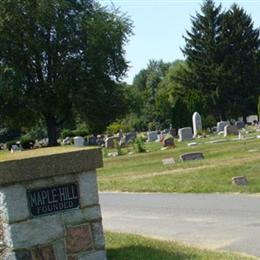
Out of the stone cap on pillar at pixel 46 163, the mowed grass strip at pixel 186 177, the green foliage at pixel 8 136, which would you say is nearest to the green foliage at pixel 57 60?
the mowed grass strip at pixel 186 177

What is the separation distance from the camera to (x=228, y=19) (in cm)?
7112

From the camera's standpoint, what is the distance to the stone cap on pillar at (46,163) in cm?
635

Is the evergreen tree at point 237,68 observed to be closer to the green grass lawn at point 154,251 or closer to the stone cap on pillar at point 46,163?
the green grass lawn at point 154,251

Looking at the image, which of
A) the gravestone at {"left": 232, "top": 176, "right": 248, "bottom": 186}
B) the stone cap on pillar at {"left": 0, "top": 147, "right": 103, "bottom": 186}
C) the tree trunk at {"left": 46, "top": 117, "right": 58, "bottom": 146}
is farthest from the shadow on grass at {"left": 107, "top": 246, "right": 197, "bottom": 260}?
the tree trunk at {"left": 46, "top": 117, "right": 58, "bottom": 146}

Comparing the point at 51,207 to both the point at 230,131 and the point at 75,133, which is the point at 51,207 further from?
the point at 75,133

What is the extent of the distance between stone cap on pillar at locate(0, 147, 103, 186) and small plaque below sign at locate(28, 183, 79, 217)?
158mm

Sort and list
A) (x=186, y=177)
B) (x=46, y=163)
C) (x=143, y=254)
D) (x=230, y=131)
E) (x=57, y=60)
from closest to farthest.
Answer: (x=46, y=163), (x=143, y=254), (x=186, y=177), (x=230, y=131), (x=57, y=60)

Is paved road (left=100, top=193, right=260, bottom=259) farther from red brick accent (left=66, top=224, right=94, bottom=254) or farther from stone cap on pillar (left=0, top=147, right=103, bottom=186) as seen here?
stone cap on pillar (left=0, top=147, right=103, bottom=186)

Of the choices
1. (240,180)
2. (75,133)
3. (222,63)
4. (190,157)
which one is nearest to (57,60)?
(190,157)

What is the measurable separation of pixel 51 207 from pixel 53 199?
0.09 meters

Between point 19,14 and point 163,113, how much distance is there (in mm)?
41818

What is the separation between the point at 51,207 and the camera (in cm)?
662

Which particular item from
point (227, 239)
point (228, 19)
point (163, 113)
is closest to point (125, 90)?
point (228, 19)

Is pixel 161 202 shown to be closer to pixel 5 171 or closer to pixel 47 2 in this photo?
pixel 5 171
